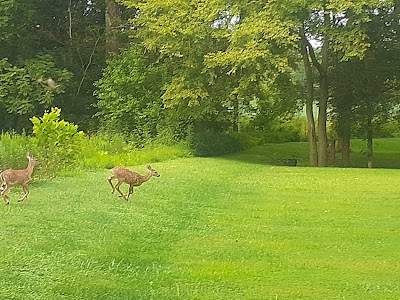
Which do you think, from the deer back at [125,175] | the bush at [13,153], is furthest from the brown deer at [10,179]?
the bush at [13,153]

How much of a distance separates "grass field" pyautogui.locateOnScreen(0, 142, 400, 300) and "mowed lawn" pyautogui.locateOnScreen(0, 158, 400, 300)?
1 centimetres

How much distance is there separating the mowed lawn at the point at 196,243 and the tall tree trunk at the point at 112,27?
14.1m

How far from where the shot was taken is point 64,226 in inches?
288

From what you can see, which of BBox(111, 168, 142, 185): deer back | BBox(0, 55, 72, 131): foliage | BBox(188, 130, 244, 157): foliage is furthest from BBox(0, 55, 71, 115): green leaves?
BBox(111, 168, 142, 185): deer back

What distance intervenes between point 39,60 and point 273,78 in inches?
364

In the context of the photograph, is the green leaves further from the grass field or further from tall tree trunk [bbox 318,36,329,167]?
the grass field

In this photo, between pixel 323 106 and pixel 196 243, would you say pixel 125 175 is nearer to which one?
pixel 196 243

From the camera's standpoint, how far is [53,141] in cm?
1211

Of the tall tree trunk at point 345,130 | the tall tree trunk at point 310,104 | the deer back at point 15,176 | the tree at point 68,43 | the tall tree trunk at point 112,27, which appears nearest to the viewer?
the deer back at point 15,176

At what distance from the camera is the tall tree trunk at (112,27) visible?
2533 cm

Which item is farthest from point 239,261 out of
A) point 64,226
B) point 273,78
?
point 273,78

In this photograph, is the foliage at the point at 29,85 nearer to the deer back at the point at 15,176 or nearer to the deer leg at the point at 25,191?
the deer leg at the point at 25,191

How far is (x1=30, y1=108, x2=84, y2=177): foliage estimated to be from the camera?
1184cm

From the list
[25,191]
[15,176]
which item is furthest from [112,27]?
[15,176]
